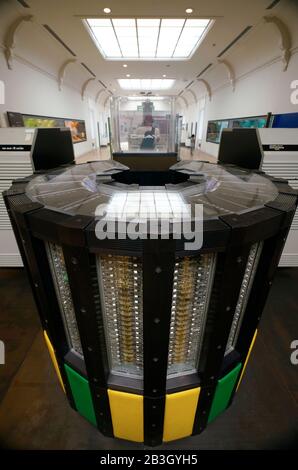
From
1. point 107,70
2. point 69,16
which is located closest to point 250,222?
point 69,16

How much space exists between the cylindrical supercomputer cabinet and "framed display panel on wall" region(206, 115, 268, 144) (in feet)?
13.6

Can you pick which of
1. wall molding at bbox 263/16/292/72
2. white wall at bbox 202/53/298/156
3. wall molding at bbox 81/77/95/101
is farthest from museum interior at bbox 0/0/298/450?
wall molding at bbox 81/77/95/101

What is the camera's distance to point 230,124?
934 cm

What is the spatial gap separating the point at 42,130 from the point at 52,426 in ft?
6.67

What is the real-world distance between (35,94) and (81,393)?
8576mm

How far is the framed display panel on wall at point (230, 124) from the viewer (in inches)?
269

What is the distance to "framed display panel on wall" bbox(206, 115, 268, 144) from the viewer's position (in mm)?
6824

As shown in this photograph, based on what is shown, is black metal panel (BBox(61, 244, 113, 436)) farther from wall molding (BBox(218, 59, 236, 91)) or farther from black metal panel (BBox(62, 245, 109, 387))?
wall molding (BBox(218, 59, 236, 91))

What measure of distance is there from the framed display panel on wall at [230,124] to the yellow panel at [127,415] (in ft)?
15.0

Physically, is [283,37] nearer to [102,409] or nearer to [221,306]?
[221,306]

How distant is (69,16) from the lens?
4.73 meters

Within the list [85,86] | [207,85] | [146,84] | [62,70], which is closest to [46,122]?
[62,70]

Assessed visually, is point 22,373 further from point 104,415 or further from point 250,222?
point 250,222

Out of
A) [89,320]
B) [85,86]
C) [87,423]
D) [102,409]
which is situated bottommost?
[87,423]
